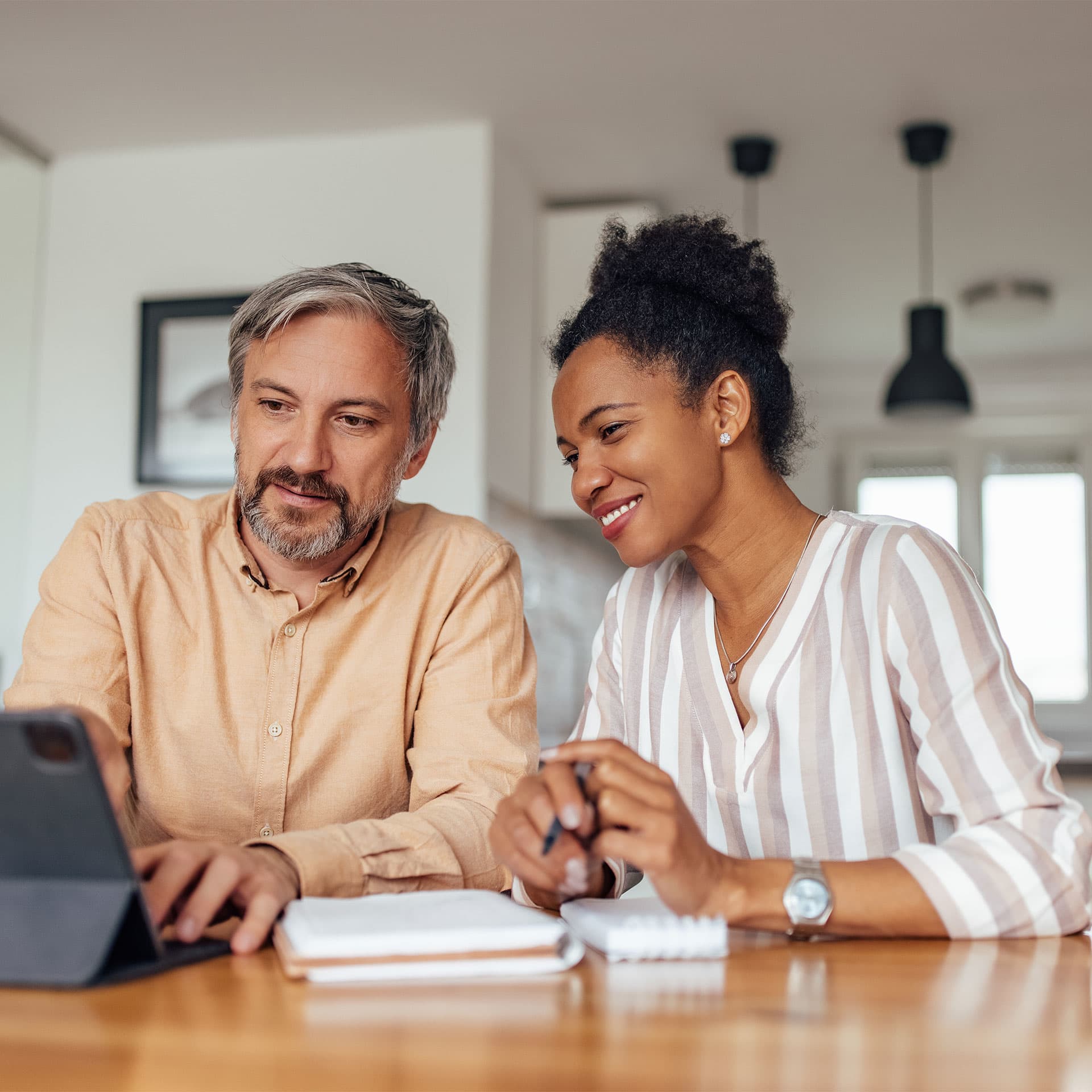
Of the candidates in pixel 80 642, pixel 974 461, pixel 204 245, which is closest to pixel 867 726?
pixel 80 642

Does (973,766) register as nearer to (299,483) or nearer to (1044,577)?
(299,483)

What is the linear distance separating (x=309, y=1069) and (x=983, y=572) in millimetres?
6303

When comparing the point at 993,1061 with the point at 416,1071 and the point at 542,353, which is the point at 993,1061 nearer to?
the point at 416,1071

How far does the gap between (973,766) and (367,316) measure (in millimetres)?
941

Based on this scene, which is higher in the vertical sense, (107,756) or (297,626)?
(297,626)

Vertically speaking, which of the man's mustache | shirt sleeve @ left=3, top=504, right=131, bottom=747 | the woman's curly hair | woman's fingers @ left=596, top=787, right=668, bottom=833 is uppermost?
the woman's curly hair

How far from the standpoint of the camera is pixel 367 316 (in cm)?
161

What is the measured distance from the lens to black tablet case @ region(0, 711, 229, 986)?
30.2 inches

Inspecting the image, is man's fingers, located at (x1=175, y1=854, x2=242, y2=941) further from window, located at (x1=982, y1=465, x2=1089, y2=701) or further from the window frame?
window, located at (x1=982, y1=465, x2=1089, y2=701)

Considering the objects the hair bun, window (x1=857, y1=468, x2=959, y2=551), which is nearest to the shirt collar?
the hair bun

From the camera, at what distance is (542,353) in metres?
3.84

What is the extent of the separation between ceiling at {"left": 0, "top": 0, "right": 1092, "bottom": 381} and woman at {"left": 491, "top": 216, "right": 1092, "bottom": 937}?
1.54 metres

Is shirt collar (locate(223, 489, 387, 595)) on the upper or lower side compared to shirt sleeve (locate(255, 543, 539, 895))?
upper

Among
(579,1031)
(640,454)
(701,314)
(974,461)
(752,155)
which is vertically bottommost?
(579,1031)
